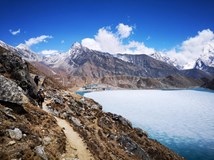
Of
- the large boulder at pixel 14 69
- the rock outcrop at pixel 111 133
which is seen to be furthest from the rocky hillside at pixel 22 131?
the rock outcrop at pixel 111 133

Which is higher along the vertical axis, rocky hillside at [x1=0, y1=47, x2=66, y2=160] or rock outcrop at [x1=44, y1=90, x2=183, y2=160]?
rocky hillside at [x1=0, y1=47, x2=66, y2=160]

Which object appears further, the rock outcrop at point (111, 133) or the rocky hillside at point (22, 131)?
the rock outcrop at point (111, 133)

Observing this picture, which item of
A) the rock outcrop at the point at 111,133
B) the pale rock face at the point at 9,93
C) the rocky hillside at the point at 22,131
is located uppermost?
the pale rock face at the point at 9,93

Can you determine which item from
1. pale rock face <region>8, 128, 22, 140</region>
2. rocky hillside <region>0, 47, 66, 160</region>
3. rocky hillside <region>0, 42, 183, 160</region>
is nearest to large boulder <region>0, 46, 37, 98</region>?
rocky hillside <region>0, 42, 183, 160</region>

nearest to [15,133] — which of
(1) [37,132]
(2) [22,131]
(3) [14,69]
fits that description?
(2) [22,131]

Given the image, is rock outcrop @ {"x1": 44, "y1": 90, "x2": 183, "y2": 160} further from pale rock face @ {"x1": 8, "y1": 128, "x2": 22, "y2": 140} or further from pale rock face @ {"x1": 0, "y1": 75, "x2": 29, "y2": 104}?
pale rock face @ {"x1": 8, "y1": 128, "x2": 22, "y2": 140}

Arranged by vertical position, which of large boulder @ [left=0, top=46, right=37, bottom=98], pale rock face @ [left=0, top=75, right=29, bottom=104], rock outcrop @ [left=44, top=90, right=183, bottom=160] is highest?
large boulder @ [left=0, top=46, right=37, bottom=98]

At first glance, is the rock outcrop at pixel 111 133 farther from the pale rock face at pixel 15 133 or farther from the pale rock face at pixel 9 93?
the pale rock face at pixel 15 133

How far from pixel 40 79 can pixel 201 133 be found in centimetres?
5019

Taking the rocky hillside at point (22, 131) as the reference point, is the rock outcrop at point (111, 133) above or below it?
below

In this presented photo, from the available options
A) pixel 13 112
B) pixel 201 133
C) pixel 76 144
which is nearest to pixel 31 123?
pixel 13 112

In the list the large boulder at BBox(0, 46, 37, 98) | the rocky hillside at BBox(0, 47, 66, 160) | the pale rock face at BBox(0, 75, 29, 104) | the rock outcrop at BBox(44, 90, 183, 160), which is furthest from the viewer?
the rock outcrop at BBox(44, 90, 183, 160)

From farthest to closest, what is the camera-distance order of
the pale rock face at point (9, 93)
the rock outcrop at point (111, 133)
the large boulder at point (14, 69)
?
the rock outcrop at point (111, 133)
the large boulder at point (14, 69)
the pale rock face at point (9, 93)

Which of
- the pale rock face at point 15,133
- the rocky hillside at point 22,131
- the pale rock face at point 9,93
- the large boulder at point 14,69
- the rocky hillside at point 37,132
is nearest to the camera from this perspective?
the rocky hillside at point 22,131
